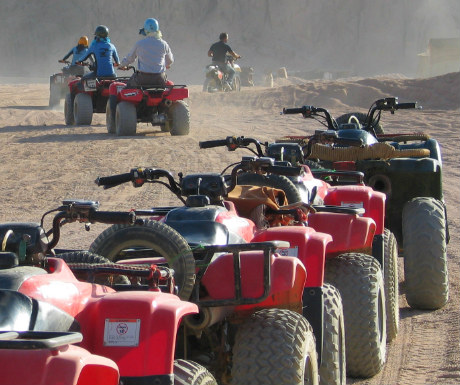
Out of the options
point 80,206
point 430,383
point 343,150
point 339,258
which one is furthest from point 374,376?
point 343,150

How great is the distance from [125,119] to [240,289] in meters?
14.7

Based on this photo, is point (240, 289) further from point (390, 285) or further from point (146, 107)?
point (146, 107)

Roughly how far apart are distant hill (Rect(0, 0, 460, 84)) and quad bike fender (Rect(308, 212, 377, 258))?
177 feet

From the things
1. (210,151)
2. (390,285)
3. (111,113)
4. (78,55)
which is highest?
(78,55)

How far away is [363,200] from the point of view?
23.5 ft

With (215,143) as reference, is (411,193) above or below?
below

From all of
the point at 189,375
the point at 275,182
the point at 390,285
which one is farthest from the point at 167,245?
the point at 390,285

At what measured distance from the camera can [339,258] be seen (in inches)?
235

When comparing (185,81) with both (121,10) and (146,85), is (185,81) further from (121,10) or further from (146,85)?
(146,85)

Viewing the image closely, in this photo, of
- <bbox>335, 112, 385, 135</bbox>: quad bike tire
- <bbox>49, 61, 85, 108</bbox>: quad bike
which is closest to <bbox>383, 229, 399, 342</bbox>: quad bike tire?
<bbox>335, 112, 385, 135</bbox>: quad bike tire

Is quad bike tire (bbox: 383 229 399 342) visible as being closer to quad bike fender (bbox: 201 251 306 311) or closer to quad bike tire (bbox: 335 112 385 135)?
quad bike fender (bbox: 201 251 306 311)

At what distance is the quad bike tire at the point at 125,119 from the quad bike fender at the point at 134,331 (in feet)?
50.6

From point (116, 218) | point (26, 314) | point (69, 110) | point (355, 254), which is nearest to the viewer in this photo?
point (26, 314)

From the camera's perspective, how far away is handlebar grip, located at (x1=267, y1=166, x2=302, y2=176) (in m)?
5.94
